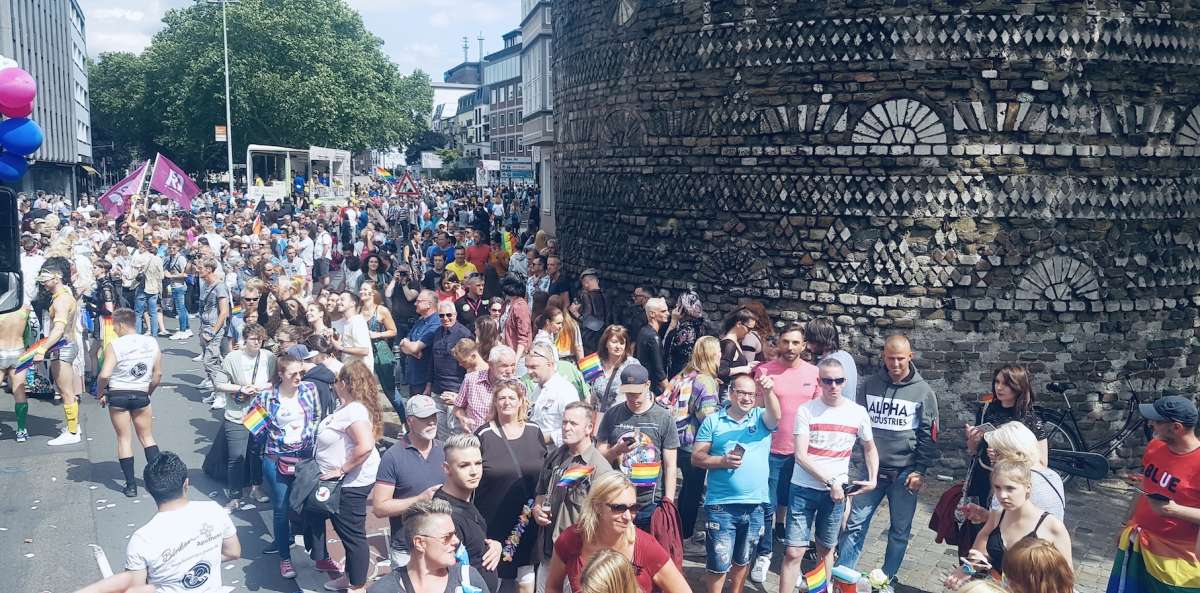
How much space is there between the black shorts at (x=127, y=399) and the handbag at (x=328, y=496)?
3072 mm

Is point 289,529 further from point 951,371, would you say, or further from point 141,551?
point 951,371

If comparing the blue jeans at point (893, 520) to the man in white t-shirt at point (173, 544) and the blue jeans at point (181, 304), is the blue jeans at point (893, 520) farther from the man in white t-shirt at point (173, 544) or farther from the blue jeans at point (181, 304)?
the blue jeans at point (181, 304)

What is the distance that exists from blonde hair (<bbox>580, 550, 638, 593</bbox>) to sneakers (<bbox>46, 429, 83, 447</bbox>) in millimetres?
8795

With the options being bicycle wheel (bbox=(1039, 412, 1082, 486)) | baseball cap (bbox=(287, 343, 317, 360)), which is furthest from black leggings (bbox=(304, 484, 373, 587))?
bicycle wheel (bbox=(1039, 412, 1082, 486))

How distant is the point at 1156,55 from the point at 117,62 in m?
86.1

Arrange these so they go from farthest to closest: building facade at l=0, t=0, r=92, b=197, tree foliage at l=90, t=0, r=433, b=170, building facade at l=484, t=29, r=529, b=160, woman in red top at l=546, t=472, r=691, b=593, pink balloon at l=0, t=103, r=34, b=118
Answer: building facade at l=484, t=29, r=529, b=160, tree foliage at l=90, t=0, r=433, b=170, building facade at l=0, t=0, r=92, b=197, pink balloon at l=0, t=103, r=34, b=118, woman in red top at l=546, t=472, r=691, b=593

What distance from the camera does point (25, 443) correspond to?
1084 centimetres

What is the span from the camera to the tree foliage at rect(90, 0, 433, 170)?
5456 cm

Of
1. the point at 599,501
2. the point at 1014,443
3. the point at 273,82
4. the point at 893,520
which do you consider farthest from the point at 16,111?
the point at 273,82

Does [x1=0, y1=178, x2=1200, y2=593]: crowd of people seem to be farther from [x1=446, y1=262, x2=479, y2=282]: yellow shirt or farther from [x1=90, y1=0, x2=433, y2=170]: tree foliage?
[x1=90, y1=0, x2=433, y2=170]: tree foliage

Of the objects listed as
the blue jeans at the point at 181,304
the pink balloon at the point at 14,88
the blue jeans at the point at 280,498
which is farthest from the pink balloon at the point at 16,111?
the blue jeans at the point at 181,304

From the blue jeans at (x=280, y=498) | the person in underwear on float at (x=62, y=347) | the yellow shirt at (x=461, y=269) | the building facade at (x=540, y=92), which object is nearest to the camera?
the blue jeans at (x=280, y=498)

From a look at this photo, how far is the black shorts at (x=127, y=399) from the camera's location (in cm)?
886

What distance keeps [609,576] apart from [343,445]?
326cm
